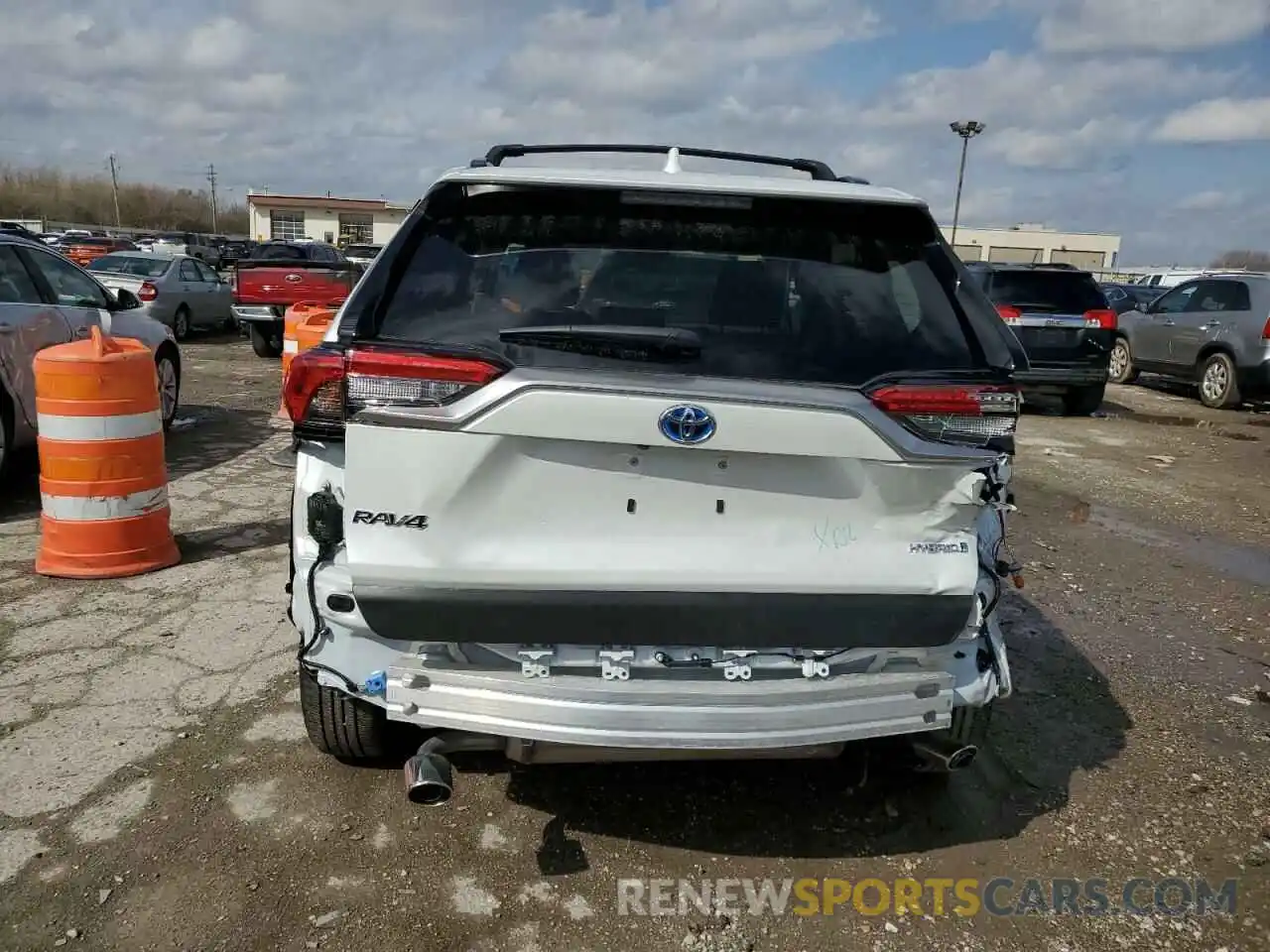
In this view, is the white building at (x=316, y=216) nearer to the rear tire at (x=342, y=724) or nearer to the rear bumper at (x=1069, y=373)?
the rear bumper at (x=1069, y=373)

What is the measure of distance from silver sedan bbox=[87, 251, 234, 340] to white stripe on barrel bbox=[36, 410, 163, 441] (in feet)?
39.6

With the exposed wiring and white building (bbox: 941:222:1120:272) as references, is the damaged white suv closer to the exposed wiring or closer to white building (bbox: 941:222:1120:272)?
the exposed wiring

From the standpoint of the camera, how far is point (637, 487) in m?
2.43

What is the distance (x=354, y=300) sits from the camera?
8.56ft

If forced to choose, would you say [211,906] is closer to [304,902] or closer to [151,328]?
[304,902]

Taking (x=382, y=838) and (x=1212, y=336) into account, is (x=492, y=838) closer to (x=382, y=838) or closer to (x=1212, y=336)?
(x=382, y=838)

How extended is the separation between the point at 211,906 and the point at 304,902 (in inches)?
9.6

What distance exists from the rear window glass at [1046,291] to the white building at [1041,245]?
2767 inches

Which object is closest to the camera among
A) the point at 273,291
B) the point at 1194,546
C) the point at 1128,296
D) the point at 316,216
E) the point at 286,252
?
the point at 1194,546

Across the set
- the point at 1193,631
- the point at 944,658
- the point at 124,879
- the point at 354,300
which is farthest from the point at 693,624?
the point at 1193,631

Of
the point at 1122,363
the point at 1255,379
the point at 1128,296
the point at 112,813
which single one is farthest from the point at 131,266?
the point at 1128,296

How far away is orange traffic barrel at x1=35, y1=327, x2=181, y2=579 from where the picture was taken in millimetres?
4762

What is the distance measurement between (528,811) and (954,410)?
1.83m

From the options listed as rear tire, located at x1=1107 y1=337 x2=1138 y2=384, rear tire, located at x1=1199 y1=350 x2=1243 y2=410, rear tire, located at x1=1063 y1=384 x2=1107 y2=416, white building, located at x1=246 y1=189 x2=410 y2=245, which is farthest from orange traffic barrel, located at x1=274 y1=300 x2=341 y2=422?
white building, located at x1=246 y1=189 x2=410 y2=245
